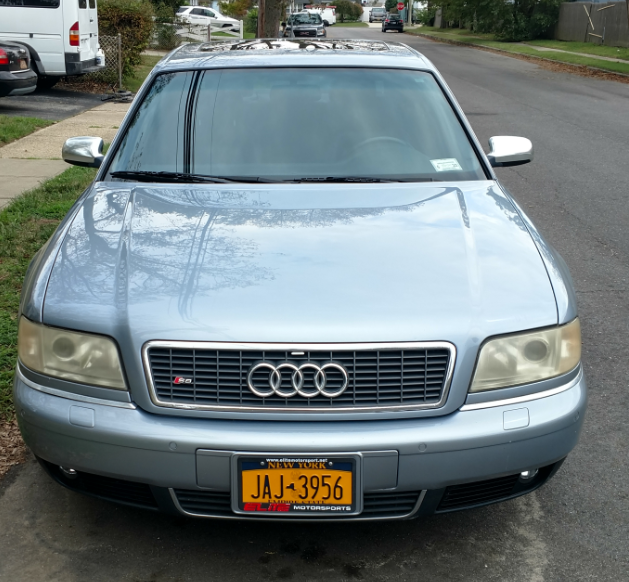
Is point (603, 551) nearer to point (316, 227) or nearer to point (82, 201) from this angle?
point (316, 227)

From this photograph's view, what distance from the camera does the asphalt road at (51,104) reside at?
13.2m

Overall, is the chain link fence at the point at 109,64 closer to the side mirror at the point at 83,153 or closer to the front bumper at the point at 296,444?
the side mirror at the point at 83,153

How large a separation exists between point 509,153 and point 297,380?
7.28 feet

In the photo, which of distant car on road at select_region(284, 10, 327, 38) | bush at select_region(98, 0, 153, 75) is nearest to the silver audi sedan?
bush at select_region(98, 0, 153, 75)

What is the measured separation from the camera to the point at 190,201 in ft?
10.8

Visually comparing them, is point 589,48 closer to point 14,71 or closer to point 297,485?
point 14,71

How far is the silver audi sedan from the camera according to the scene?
7.88 ft

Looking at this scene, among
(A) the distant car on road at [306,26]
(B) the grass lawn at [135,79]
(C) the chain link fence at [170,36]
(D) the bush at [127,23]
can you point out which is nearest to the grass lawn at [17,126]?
(B) the grass lawn at [135,79]

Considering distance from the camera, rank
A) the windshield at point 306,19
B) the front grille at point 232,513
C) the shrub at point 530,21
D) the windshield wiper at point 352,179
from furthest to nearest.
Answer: the windshield at point 306,19 < the shrub at point 530,21 < the windshield wiper at point 352,179 < the front grille at point 232,513

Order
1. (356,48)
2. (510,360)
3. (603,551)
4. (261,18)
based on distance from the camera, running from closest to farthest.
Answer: (510,360) < (603,551) < (356,48) < (261,18)

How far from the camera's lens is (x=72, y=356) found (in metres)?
2.56

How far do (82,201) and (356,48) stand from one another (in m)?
1.80

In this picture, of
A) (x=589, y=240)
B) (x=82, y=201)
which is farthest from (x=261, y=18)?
(x=82, y=201)

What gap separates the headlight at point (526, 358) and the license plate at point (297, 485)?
48 centimetres
